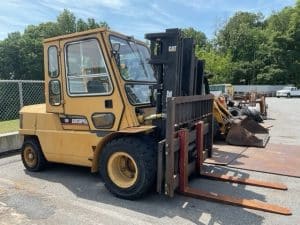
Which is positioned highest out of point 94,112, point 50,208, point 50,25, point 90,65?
point 50,25

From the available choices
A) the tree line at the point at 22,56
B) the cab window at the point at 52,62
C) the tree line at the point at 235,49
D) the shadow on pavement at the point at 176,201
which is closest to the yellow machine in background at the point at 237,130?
the shadow on pavement at the point at 176,201

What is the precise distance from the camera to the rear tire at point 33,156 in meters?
6.96

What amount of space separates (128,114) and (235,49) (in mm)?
63618

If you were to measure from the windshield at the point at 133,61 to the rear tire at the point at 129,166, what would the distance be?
1194 mm

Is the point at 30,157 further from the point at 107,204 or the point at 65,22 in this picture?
the point at 65,22

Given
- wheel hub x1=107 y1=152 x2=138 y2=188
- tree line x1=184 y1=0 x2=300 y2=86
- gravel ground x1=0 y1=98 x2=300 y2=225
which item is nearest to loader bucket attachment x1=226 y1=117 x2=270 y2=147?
gravel ground x1=0 y1=98 x2=300 y2=225

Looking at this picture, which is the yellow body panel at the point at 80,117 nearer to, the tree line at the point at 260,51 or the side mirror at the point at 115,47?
the side mirror at the point at 115,47

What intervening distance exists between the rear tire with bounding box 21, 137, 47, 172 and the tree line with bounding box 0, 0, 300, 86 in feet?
115

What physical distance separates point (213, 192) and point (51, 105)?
335 cm

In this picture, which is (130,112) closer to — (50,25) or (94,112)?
(94,112)

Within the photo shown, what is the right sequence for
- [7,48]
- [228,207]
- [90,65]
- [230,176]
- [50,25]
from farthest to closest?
[50,25], [7,48], [230,176], [90,65], [228,207]

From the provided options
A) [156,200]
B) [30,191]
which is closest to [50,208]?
[30,191]

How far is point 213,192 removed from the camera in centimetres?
572

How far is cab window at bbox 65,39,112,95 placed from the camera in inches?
232
